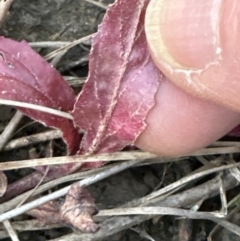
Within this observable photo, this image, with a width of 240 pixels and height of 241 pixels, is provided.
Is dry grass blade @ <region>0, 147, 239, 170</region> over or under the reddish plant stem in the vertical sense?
over

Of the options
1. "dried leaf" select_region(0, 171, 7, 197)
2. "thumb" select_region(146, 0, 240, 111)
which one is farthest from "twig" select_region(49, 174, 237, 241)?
"thumb" select_region(146, 0, 240, 111)

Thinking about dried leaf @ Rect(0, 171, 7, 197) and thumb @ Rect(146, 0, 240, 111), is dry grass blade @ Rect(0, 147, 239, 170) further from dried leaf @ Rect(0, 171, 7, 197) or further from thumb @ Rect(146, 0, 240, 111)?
thumb @ Rect(146, 0, 240, 111)

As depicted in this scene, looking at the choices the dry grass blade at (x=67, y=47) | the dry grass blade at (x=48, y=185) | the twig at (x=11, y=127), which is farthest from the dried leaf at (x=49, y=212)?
the dry grass blade at (x=67, y=47)

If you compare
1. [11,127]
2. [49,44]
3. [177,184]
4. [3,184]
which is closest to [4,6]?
[49,44]

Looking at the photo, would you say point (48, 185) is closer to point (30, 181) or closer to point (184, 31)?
point (30, 181)

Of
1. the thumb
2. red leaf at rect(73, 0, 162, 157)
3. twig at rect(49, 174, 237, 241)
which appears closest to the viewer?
the thumb

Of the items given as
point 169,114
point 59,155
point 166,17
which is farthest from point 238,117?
point 59,155

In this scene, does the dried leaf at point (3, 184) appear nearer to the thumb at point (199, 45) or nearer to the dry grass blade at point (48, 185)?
the dry grass blade at point (48, 185)
